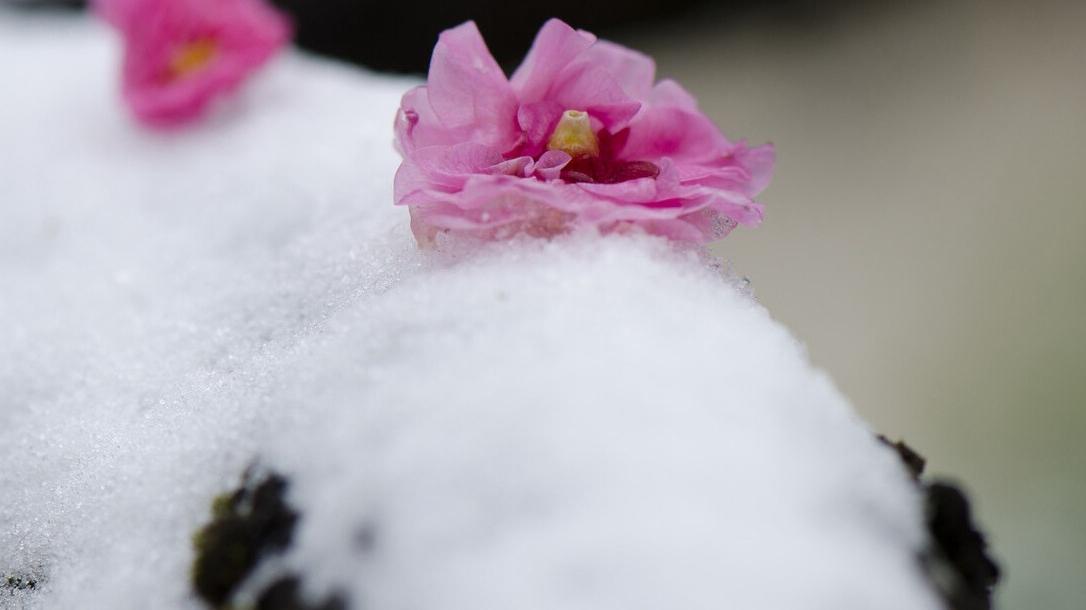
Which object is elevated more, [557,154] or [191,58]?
[557,154]

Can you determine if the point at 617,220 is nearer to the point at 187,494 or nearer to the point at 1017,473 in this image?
the point at 187,494

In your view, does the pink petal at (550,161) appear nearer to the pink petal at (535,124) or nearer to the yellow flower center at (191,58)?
the pink petal at (535,124)

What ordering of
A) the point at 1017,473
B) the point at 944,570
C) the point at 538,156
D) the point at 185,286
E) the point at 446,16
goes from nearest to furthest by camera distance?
the point at 944,570, the point at 538,156, the point at 185,286, the point at 1017,473, the point at 446,16

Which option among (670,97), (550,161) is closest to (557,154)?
(550,161)

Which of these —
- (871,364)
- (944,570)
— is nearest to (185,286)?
(944,570)

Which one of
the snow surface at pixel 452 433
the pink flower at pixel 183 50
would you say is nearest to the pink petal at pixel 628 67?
the snow surface at pixel 452 433

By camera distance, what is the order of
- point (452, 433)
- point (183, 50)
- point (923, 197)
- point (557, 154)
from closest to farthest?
point (452, 433), point (557, 154), point (183, 50), point (923, 197)

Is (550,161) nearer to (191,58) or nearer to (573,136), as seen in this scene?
(573,136)
